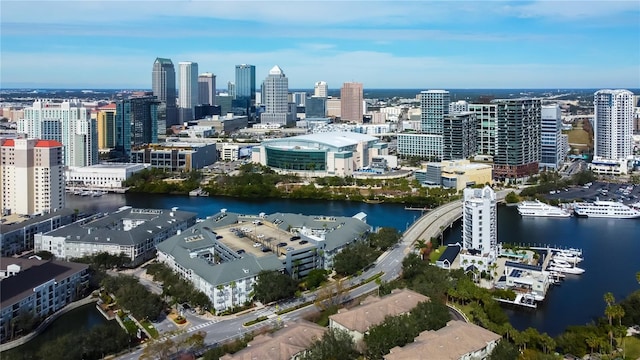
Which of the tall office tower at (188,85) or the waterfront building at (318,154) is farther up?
the tall office tower at (188,85)

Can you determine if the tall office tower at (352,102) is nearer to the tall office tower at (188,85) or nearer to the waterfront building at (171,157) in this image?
the tall office tower at (188,85)

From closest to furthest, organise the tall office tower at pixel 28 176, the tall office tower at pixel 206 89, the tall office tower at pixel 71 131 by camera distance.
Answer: the tall office tower at pixel 28 176 → the tall office tower at pixel 71 131 → the tall office tower at pixel 206 89

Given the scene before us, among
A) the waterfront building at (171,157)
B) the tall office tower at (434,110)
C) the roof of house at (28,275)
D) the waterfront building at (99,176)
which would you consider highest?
the tall office tower at (434,110)

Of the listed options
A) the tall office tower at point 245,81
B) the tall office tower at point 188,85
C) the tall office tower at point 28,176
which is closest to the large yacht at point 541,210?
the tall office tower at point 28,176

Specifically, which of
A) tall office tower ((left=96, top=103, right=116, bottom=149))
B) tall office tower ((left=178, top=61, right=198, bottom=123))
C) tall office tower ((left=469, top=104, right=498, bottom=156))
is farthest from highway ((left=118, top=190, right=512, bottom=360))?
tall office tower ((left=178, top=61, right=198, bottom=123))

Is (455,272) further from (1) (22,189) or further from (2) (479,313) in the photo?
(1) (22,189)

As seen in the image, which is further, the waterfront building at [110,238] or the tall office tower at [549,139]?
the tall office tower at [549,139]

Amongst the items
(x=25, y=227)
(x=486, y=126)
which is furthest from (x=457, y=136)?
(x=25, y=227)
